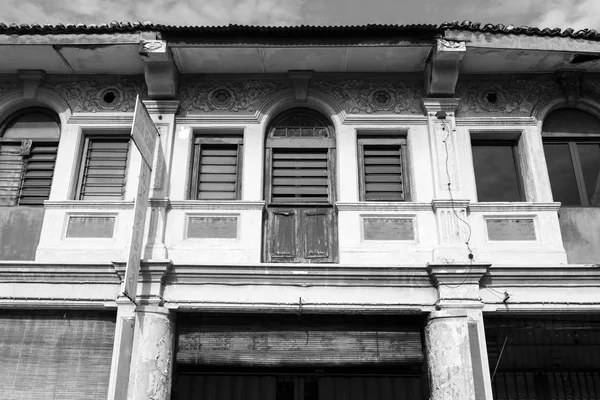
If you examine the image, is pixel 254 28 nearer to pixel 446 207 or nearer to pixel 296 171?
pixel 296 171

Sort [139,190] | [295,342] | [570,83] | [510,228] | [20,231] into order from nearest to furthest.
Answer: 1. [139,190]
2. [295,342]
3. [510,228]
4. [20,231]
5. [570,83]

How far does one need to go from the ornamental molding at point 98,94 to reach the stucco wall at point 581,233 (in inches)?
268

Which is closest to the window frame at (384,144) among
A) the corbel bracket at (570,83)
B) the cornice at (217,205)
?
the cornice at (217,205)

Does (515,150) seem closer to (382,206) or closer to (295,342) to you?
(382,206)

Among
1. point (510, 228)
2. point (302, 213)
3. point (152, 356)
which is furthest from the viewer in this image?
point (302, 213)

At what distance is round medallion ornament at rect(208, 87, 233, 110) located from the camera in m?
8.80

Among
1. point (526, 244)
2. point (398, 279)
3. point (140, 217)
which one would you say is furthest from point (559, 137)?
point (140, 217)

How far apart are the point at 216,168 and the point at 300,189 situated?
4.48ft

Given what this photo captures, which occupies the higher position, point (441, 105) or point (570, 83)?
point (570, 83)

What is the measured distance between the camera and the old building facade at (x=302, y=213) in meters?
7.60

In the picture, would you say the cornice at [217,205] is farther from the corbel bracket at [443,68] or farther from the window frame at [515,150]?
the window frame at [515,150]

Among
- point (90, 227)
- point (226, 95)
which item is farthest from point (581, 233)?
point (90, 227)

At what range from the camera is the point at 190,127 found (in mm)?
8641

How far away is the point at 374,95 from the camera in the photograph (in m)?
8.85
